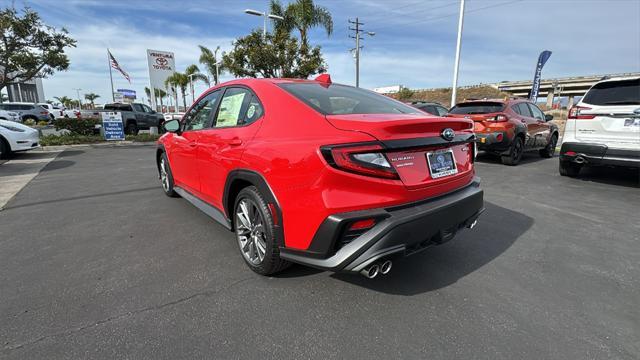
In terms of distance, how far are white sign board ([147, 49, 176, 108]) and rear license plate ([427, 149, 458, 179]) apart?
→ 3471cm

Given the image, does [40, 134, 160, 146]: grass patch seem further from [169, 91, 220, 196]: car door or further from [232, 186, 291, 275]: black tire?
[232, 186, 291, 275]: black tire

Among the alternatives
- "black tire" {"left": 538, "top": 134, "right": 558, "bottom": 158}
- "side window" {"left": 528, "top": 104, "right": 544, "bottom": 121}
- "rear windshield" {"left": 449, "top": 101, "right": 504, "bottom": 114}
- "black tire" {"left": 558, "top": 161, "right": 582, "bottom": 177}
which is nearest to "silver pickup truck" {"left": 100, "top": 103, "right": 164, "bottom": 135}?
"rear windshield" {"left": 449, "top": 101, "right": 504, "bottom": 114}

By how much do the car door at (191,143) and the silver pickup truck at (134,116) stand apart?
46.6ft

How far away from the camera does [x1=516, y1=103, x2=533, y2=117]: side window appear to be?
7820mm

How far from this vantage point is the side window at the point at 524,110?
7.82 meters

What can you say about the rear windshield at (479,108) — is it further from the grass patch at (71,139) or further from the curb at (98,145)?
the grass patch at (71,139)

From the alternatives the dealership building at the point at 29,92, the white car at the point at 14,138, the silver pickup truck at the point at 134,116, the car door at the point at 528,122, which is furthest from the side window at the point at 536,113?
the dealership building at the point at 29,92

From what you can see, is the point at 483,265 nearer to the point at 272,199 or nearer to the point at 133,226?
Result: the point at 272,199

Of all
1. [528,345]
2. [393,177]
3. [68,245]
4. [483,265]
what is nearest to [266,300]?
[393,177]

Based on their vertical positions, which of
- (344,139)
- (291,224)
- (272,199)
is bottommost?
(291,224)

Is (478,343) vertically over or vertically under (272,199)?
under

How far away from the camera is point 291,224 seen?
85.9 inches

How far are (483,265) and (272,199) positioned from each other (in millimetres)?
1964

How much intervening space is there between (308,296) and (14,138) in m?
10.0
